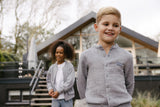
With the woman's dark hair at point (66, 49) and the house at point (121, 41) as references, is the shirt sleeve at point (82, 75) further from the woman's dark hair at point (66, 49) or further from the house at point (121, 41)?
the house at point (121, 41)

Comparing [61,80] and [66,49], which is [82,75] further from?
[66,49]

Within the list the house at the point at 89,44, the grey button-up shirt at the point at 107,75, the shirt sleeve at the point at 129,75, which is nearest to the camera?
the grey button-up shirt at the point at 107,75

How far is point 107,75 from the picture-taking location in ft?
4.20

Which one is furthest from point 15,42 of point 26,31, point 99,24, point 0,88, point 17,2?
point 99,24

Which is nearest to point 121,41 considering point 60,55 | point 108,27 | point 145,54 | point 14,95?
point 145,54

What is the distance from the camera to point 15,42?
2269cm

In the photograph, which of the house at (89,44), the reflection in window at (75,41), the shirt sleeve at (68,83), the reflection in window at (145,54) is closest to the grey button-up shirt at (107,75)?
the shirt sleeve at (68,83)

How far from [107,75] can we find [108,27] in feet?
1.32

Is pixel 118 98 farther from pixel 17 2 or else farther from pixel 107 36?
pixel 17 2

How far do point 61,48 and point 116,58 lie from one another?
4.92 ft

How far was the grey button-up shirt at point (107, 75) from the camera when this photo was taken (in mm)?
1252

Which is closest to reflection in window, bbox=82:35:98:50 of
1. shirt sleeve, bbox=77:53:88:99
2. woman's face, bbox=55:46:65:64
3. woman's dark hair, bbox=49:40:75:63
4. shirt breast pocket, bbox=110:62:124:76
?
woman's dark hair, bbox=49:40:75:63

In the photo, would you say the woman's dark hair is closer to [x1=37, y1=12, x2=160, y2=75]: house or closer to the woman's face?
the woman's face

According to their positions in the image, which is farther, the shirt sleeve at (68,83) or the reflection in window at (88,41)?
the reflection in window at (88,41)
